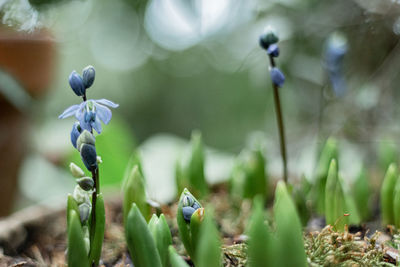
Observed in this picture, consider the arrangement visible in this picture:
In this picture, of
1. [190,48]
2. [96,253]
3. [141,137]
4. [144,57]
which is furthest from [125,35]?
[96,253]

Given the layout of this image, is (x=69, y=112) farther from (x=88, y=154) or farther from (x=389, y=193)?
(x=389, y=193)

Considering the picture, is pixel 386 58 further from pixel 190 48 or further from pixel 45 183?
pixel 190 48

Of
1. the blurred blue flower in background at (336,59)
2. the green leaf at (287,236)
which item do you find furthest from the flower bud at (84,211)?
the blurred blue flower in background at (336,59)

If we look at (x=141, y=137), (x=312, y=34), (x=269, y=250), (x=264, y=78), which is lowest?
(x=141, y=137)

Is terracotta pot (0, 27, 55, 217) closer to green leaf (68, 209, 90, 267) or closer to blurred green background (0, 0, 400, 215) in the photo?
blurred green background (0, 0, 400, 215)

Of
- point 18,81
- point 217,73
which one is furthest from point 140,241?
point 217,73
